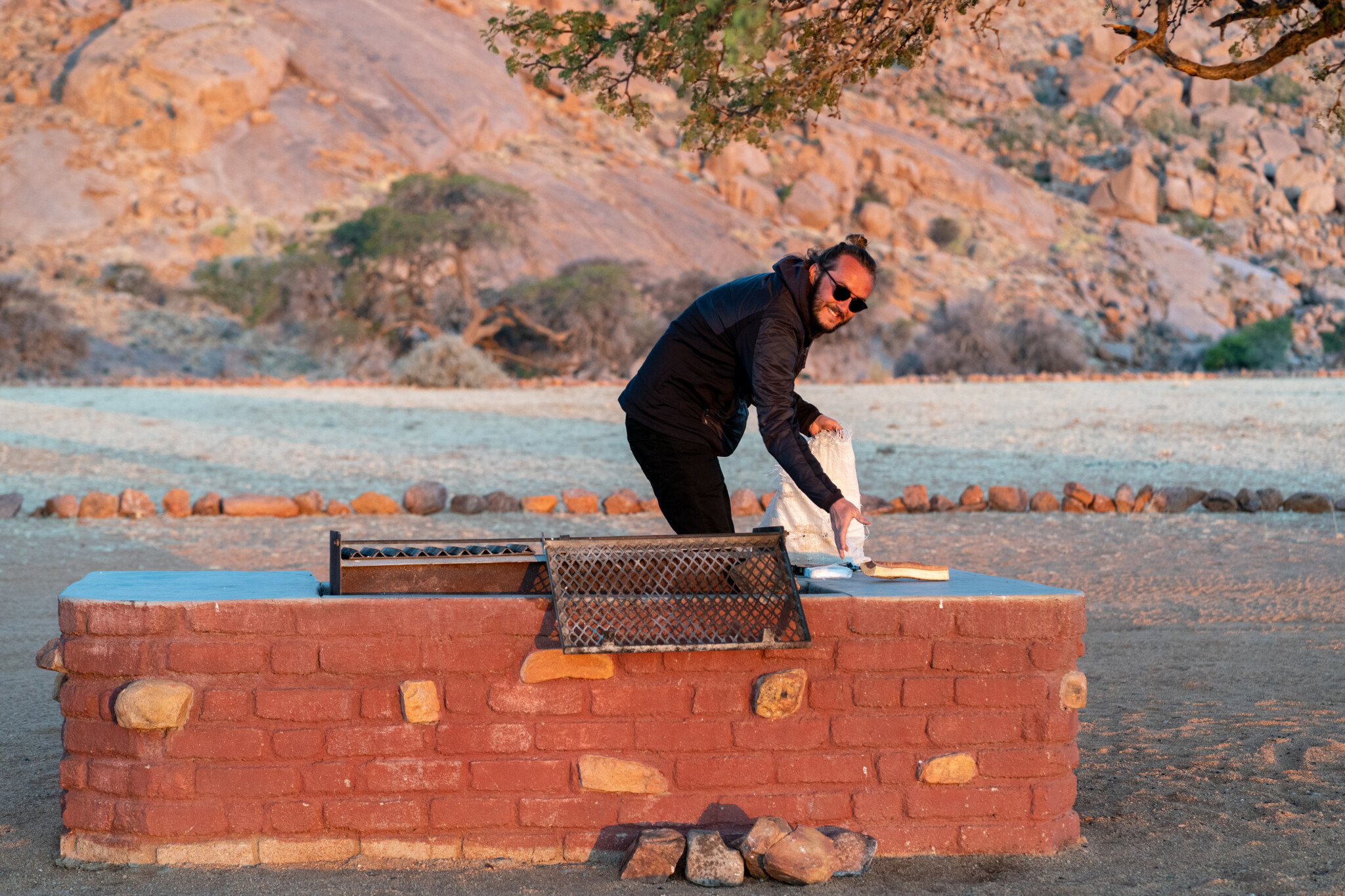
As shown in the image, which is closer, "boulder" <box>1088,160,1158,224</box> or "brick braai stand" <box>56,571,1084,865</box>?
"brick braai stand" <box>56,571,1084,865</box>

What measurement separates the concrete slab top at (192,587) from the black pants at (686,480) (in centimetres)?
118

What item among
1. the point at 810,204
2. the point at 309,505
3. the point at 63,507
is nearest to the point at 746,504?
the point at 309,505

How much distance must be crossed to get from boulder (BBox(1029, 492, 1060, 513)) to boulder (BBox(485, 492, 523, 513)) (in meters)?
4.24

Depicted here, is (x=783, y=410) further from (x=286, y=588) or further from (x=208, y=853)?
(x=208, y=853)

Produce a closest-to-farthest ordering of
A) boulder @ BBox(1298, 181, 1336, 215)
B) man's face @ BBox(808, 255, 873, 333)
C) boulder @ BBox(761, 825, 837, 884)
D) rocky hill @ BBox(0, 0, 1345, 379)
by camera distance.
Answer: boulder @ BBox(761, 825, 837, 884) < man's face @ BBox(808, 255, 873, 333) < rocky hill @ BBox(0, 0, 1345, 379) < boulder @ BBox(1298, 181, 1336, 215)

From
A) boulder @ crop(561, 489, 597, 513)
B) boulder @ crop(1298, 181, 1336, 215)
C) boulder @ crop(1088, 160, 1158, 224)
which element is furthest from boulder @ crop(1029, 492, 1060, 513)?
boulder @ crop(1298, 181, 1336, 215)

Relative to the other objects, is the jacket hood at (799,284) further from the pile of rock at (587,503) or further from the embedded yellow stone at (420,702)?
the pile of rock at (587,503)

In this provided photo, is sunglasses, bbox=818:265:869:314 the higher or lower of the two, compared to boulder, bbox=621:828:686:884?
higher

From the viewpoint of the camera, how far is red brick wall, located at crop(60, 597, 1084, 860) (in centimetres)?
334

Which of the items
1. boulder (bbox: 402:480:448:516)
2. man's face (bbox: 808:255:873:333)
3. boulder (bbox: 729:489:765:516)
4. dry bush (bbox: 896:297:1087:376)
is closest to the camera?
man's face (bbox: 808:255:873:333)

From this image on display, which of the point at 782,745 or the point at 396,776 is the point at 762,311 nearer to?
the point at 782,745

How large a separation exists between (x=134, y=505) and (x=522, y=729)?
7.63 metres

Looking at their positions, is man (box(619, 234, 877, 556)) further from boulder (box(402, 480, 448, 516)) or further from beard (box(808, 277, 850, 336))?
boulder (box(402, 480, 448, 516))

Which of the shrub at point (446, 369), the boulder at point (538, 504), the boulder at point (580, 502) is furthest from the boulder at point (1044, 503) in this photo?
the shrub at point (446, 369)
